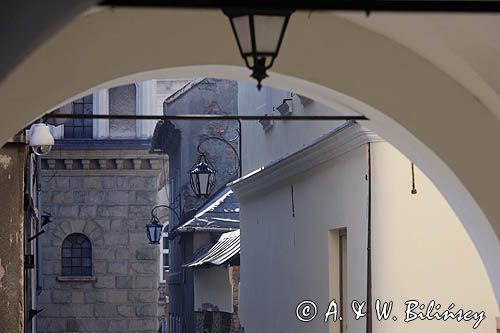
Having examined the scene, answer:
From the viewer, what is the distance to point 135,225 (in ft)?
105

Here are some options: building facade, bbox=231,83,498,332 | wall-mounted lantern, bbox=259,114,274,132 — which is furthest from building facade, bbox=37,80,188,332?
wall-mounted lantern, bbox=259,114,274,132

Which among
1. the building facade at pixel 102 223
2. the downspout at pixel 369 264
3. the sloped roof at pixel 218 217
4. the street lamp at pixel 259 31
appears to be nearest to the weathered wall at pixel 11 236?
the downspout at pixel 369 264

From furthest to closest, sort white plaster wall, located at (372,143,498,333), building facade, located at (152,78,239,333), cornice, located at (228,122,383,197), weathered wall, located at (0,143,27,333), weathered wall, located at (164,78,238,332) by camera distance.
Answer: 1. weathered wall, located at (164,78,238,332)
2. building facade, located at (152,78,239,333)
3. weathered wall, located at (0,143,27,333)
4. cornice, located at (228,122,383,197)
5. white plaster wall, located at (372,143,498,333)

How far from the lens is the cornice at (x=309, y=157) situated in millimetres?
10789

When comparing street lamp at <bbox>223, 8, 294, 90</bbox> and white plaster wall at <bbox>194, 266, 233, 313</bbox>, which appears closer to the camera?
street lamp at <bbox>223, 8, 294, 90</bbox>

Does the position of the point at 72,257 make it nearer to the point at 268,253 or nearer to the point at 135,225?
the point at 135,225

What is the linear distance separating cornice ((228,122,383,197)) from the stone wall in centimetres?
1362

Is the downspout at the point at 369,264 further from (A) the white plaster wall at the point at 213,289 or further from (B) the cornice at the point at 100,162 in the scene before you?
(B) the cornice at the point at 100,162

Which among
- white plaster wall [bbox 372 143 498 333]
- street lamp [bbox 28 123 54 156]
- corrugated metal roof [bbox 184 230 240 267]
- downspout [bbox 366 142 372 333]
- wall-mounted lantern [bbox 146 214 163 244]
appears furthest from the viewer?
wall-mounted lantern [bbox 146 214 163 244]

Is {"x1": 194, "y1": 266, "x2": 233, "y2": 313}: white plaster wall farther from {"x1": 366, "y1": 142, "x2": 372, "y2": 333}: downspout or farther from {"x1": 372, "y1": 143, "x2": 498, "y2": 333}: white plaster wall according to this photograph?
{"x1": 372, "y1": 143, "x2": 498, "y2": 333}: white plaster wall

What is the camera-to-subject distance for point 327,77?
7273 millimetres

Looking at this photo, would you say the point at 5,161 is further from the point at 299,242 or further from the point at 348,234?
the point at 348,234

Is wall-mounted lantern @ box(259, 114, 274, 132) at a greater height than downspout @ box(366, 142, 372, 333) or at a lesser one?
greater

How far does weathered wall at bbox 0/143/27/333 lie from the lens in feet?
44.1
